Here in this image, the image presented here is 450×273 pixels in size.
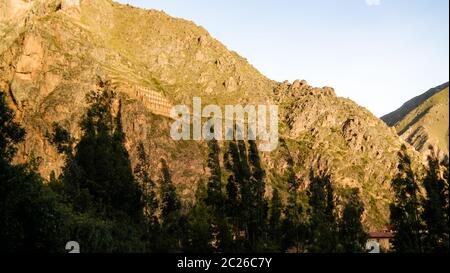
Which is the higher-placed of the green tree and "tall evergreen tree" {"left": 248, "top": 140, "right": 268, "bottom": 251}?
the green tree

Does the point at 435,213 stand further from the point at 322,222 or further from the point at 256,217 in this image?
the point at 256,217

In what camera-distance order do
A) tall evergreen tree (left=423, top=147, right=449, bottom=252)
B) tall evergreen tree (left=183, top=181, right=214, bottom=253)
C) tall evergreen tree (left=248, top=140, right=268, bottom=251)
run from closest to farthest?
tall evergreen tree (left=183, top=181, right=214, bottom=253) → tall evergreen tree (left=248, top=140, right=268, bottom=251) → tall evergreen tree (left=423, top=147, right=449, bottom=252)

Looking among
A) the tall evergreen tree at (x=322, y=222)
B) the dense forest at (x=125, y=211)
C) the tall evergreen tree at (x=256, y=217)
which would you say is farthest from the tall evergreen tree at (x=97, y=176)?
the tall evergreen tree at (x=322, y=222)

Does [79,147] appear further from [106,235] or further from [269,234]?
[269,234]

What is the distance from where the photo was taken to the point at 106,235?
139 ft

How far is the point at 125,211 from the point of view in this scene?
50250mm

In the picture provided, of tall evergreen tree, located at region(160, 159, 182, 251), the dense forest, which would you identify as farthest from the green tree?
tall evergreen tree, located at region(160, 159, 182, 251)

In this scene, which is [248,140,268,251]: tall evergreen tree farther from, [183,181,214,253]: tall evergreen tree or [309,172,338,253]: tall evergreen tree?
[309,172,338,253]: tall evergreen tree

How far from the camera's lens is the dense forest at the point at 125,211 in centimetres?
3147

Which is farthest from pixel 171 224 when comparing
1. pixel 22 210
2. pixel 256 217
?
pixel 22 210

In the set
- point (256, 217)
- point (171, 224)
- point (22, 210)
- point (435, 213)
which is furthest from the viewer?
point (171, 224)

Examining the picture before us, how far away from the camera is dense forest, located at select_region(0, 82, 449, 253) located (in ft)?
103

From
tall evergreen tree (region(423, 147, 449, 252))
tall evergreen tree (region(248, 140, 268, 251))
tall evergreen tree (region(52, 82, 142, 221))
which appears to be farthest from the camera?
tall evergreen tree (region(423, 147, 449, 252))
